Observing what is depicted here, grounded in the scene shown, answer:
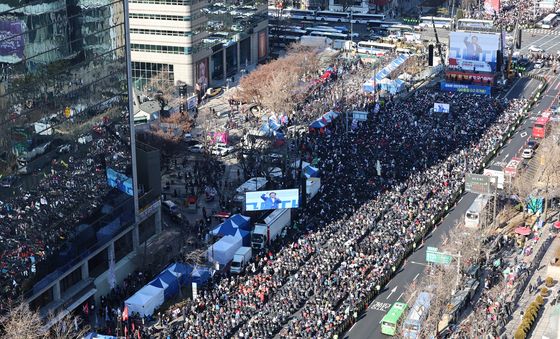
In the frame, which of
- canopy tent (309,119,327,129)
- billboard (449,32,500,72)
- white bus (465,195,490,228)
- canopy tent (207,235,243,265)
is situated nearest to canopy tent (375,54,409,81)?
billboard (449,32,500,72)

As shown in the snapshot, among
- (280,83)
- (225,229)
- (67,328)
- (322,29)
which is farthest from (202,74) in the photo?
(67,328)

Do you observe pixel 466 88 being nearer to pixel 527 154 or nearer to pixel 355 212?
pixel 527 154

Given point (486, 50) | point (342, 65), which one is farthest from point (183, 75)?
point (486, 50)

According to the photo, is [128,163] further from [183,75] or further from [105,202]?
[183,75]

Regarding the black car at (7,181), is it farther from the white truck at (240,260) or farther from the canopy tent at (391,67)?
the canopy tent at (391,67)

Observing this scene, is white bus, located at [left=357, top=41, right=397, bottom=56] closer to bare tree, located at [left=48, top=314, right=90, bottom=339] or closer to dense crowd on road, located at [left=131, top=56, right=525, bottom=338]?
dense crowd on road, located at [left=131, top=56, right=525, bottom=338]

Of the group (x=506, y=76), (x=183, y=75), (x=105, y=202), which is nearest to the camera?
(x=105, y=202)

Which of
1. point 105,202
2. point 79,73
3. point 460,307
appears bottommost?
point 460,307
